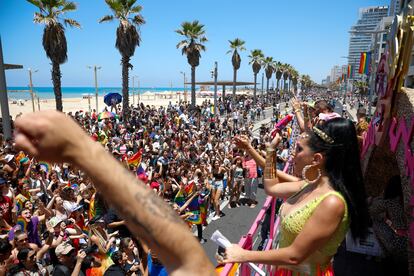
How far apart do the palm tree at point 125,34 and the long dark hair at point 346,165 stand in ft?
68.8

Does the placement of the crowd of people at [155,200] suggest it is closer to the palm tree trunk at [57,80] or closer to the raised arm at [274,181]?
the raised arm at [274,181]

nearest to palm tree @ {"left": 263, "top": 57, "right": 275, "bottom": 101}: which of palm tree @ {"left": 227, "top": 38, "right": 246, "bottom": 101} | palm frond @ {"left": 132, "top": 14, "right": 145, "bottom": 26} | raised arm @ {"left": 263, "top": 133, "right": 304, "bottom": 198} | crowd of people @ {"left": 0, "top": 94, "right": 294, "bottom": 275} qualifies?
palm tree @ {"left": 227, "top": 38, "right": 246, "bottom": 101}

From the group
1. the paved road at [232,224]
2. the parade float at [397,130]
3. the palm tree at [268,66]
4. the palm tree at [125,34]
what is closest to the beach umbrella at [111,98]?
the palm tree at [125,34]

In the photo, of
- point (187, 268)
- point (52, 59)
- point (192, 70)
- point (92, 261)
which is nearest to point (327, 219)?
point (187, 268)

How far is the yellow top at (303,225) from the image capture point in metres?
1.77

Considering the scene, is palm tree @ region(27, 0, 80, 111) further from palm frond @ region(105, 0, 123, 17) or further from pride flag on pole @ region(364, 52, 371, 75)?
pride flag on pole @ region(364, 52, 371, 75)

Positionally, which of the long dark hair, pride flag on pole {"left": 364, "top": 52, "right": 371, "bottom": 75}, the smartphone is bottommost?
the smartphone

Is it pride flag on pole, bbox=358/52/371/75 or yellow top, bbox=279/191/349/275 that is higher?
pride flag on pole, bbox=358/52/371/75

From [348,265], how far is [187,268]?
4378mm

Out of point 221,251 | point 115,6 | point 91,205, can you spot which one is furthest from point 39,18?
point 221,251

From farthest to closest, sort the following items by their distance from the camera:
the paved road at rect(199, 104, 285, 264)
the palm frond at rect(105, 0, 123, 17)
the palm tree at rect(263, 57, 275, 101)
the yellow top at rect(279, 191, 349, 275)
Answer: the palm tree at rect(263, 57, 275, 101), the palm frond at rect(105, 0, 123, 17), the paved road at rect(199, 104, 285, 264), the yellow top at rect(279, 191, 349, 275)

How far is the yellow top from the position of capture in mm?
1771

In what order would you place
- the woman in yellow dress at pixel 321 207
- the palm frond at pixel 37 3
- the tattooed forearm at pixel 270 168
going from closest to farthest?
the woman in yellow dress at pixel 321 207 < the tattooed forearm at pixel 270 168 < the palm frond at pixel 37 3

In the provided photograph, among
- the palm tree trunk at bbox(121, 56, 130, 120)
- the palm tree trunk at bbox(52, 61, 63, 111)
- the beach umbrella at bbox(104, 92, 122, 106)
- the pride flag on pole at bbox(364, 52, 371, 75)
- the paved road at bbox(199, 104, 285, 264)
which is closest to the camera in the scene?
the paved road at bbox(199, 104, 285, 264)
